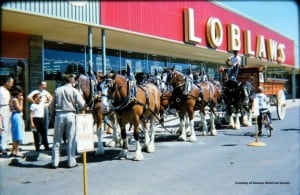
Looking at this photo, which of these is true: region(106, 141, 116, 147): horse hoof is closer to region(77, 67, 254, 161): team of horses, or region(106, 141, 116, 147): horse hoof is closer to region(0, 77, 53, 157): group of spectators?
region(77, 67, 254, 161): team of horses

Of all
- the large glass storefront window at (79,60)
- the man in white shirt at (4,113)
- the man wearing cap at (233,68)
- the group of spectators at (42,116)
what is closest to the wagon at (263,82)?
the man wearing cap at (233,68)

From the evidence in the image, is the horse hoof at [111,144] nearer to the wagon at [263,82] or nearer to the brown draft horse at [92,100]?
the brown draft horse at [92,100]

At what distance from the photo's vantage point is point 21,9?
12.3m

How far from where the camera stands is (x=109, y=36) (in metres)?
18.7

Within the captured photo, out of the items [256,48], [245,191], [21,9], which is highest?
[256,48]

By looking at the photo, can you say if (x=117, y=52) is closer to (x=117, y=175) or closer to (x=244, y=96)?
(x=244, y=96)

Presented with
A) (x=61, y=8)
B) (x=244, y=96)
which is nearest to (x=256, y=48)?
(x=244, y=96)

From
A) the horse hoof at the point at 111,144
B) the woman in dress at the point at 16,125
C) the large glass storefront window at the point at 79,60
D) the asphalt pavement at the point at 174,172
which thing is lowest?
the asphalt pavement at the point at 174,172

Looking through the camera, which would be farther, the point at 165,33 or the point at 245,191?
the point at 165,33

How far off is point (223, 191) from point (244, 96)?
10.8 metres

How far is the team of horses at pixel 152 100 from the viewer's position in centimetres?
986

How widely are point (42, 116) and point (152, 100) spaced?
9.88 feet

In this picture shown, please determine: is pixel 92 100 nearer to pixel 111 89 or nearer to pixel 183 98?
pixel 111 89

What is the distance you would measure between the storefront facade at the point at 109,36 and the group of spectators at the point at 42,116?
266 cm
